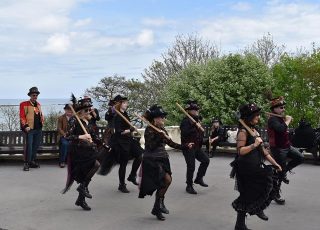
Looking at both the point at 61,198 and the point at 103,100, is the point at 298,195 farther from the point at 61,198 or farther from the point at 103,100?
the point at 103,100

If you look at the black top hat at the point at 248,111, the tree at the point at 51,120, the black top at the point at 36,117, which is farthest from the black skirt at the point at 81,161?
the tree at the point at 51,120

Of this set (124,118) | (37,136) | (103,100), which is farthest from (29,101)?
(103,100)

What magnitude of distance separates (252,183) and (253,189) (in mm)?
79

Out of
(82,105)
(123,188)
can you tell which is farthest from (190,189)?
(82,105)

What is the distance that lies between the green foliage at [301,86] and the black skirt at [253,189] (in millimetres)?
17114

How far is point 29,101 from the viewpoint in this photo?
12.3 meters

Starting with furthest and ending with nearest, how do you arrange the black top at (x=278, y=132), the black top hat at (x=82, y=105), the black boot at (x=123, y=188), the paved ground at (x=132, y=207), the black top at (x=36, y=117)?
the black top at (x=36, y=117)
the black boot at (x=123, y=188)
the black top at (x=278, y=132)
the black top hat at (x=82, y=105)
the paved ground at (x=132, y=207)

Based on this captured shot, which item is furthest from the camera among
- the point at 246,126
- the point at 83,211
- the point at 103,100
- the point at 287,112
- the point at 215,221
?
the point at 103,100

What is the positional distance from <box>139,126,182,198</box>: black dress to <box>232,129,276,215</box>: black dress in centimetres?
119

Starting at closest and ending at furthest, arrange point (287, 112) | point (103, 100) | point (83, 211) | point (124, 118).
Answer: point (83, 211)
point (124, 118)
point (287, 112)
point (103, 100)

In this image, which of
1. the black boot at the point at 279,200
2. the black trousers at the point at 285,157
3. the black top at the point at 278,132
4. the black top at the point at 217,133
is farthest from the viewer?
the black top at the point at 217,133

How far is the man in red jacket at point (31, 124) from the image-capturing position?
12211 mm

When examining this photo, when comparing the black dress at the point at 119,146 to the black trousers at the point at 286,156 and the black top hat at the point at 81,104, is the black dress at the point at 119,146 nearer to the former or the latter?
the black top hat at the point at 81,104

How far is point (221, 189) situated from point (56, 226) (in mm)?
3867
